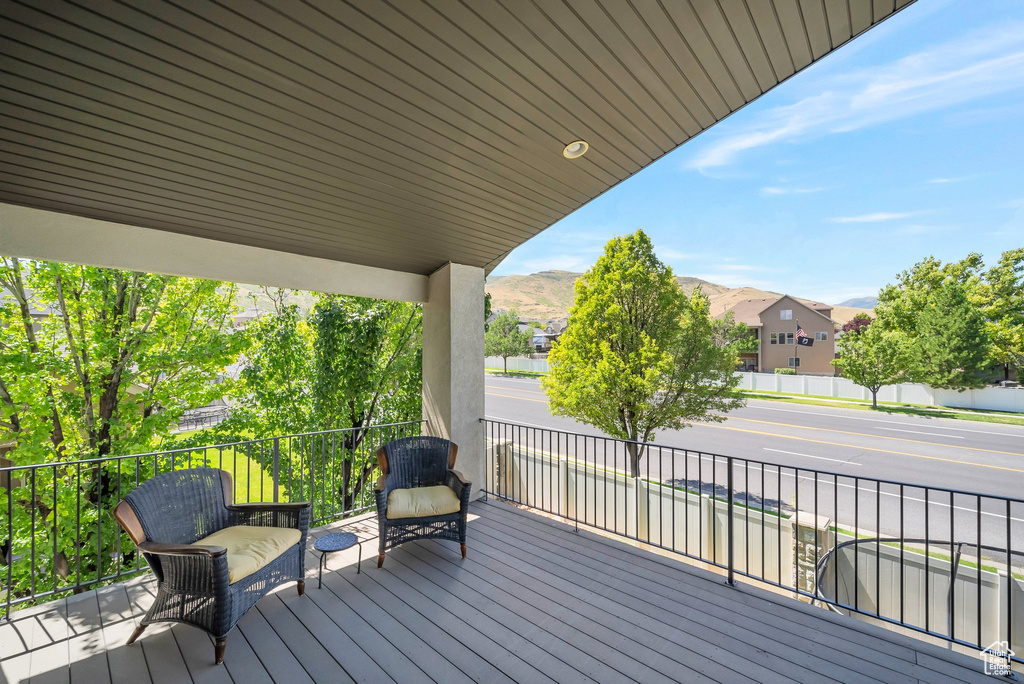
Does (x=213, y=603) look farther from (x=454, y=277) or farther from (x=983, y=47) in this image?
(x=983, y=47)

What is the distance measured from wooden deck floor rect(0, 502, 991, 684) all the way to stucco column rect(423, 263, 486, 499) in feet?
5.14

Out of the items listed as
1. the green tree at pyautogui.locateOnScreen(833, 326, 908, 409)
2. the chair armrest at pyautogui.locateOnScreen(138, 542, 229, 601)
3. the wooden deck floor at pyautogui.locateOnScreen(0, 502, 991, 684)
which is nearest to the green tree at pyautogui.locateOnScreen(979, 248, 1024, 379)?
the green tree at pyautogui.locateOnScreen(833, 326, 908, 409)

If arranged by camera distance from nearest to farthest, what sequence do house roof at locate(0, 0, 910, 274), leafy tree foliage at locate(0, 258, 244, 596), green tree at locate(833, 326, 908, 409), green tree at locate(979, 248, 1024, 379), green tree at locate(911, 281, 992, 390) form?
house roof at locate(0, 0, 910, 274), leafy tree foliage at locate(0, 258, 244, 596), green tree at locate(911, 281, 992, 390), green tree at locate(833, 326, 908, 409), green tree at locate(979, 248, 1024, 379)

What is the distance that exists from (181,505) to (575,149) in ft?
11.0

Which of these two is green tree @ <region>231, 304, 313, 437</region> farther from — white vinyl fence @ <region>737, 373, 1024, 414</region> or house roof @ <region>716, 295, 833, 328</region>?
house roof @ <region>716, 295, 833, 328</region>

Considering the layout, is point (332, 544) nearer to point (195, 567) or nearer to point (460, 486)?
point (195, 567)

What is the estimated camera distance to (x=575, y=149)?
287 centimetres

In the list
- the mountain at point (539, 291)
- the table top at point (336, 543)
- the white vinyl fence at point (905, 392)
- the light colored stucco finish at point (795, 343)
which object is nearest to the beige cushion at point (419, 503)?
the table top at point (336, 543)

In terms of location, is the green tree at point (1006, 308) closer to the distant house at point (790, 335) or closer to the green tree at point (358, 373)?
the distant house at point (790, 335)

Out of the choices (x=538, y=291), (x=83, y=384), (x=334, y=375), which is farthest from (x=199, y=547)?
(x=538, y=291)

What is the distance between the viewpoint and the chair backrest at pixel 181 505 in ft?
7.72

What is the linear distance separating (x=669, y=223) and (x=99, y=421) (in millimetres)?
84860

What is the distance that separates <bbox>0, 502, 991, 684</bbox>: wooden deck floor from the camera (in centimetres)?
204

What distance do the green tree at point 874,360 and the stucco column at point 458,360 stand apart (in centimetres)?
1711
